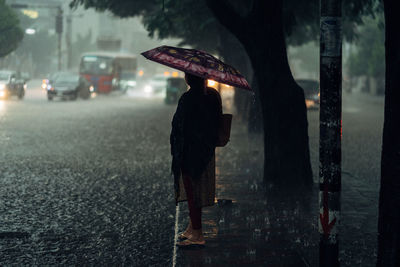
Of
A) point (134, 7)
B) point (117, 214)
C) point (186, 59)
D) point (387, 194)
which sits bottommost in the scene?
point (117, 214)

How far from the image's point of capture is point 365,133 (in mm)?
20703

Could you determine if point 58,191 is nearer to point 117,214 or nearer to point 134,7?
point 117,214

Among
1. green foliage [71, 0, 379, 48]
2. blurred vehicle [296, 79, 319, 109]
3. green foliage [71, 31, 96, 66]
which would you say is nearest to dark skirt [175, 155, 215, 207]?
green foliage [71, 0, 379, 48]

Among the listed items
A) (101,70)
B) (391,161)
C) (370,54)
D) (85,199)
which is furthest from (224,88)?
(391,161)

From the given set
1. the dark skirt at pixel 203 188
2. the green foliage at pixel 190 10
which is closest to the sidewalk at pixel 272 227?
the dark skirt at pixel 203 188

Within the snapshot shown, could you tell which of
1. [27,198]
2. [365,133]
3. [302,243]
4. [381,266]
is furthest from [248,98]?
[381,266]

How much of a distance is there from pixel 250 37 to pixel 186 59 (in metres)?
3.98

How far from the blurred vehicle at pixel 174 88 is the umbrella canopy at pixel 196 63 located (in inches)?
1169

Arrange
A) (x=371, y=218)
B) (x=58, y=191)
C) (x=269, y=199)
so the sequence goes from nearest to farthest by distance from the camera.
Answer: (x=371, y=218), (x=269, y=199), (x=58, y=191)

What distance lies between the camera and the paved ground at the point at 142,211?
624 cm

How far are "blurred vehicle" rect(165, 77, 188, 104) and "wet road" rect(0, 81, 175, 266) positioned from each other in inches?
698

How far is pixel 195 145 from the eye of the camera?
6434 mm

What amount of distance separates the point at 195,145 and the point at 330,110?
169 cm

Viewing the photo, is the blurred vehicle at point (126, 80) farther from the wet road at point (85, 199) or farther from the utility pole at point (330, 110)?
the utility pole at point (330, 110)
